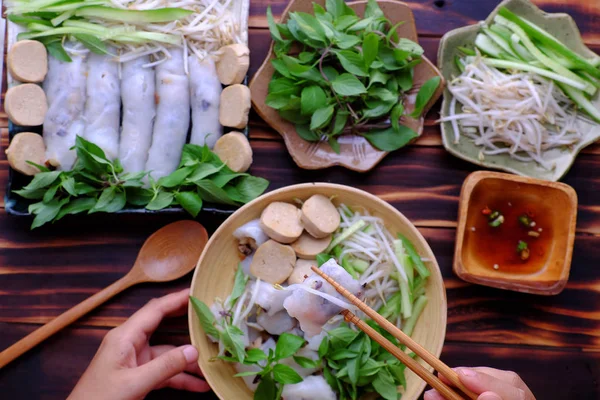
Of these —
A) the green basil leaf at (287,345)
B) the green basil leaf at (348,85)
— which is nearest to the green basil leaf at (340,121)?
the green basil leaf at (348,85)

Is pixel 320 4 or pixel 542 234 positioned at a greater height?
pixel 320 4

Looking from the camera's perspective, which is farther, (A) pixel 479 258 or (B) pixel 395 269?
(A) pixel 479 258

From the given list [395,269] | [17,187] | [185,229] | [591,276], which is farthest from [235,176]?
[591,276]

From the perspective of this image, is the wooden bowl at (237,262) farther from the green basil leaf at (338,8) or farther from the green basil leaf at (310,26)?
the green basil leaf at (338,8)

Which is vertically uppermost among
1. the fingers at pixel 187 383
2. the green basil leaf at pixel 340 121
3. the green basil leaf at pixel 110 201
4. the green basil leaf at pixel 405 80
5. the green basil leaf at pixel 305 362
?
the green basil leaf at pixel 405 80

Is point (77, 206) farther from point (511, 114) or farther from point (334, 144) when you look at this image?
point (511, 114)

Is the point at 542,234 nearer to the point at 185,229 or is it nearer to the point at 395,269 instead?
the point at 395,269

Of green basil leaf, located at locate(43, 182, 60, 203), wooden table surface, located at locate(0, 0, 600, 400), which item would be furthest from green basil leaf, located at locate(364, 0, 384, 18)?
green basil leaf, located at locate(43, 182, 60, 203)

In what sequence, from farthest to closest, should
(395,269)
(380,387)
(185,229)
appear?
(185,229) < (395,269) < (380,387)

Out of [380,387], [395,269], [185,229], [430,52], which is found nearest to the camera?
[380,387]
